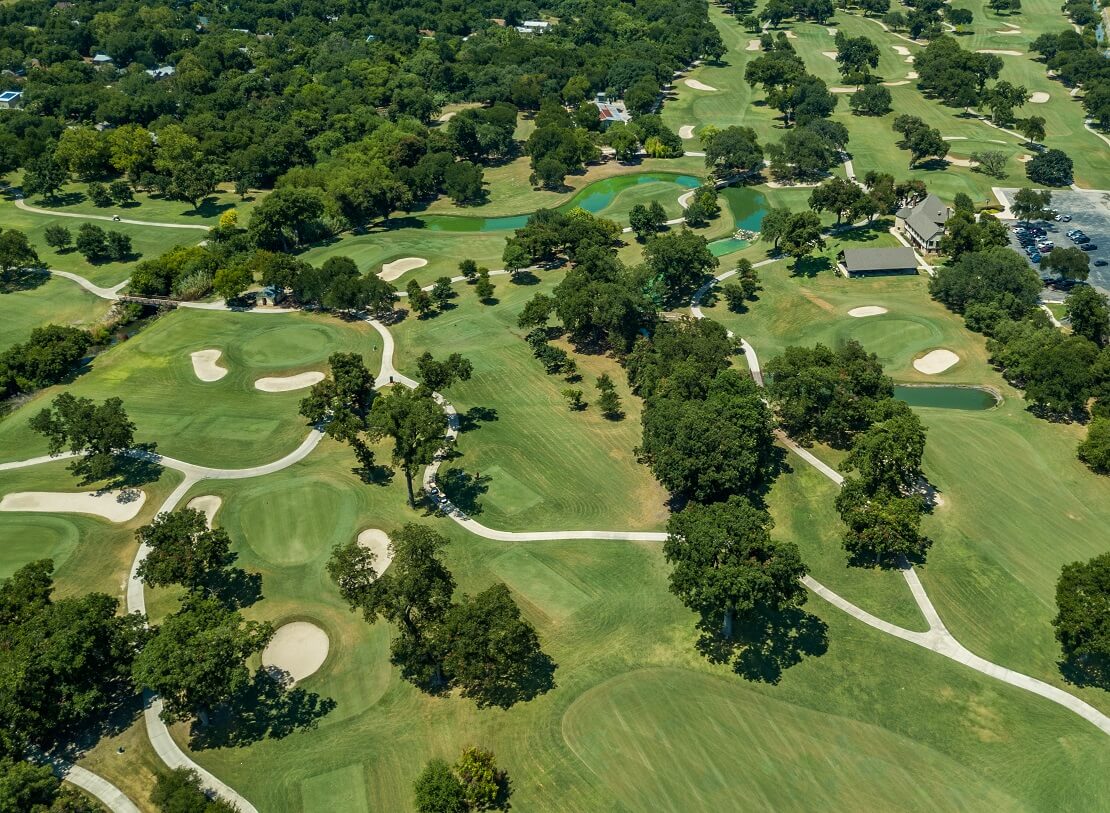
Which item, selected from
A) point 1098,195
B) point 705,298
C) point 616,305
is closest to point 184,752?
point 616,305

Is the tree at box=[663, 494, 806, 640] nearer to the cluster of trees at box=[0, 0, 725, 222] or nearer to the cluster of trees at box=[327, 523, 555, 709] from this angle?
the cluster of trees at box=[327, 523, 555, 709]

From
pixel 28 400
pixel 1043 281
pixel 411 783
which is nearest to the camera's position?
pixel 411 783

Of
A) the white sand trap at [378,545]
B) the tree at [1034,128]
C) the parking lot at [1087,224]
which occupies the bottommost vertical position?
the white sand trap at [378,545]

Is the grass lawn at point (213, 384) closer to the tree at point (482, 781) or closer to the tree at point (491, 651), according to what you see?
the tree at point (491, 651)

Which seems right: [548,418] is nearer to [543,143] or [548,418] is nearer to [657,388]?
[657,388]

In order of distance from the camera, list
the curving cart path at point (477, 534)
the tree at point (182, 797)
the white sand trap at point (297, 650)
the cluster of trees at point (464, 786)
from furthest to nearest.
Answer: the white sand trap at point (297, 650) < the curving cart path at point (477, 534) < the cluster of trees at point (464, 786) < the tree at point (182, 797)

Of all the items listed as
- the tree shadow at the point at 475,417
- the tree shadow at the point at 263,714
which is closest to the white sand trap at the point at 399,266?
the tree shadow at the point at 475,417

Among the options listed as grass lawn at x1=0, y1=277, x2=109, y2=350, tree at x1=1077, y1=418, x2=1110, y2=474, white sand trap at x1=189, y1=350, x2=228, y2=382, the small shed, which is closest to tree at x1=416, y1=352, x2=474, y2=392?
white sand trap at x1=189, y1=350, x2=228, y2=382
